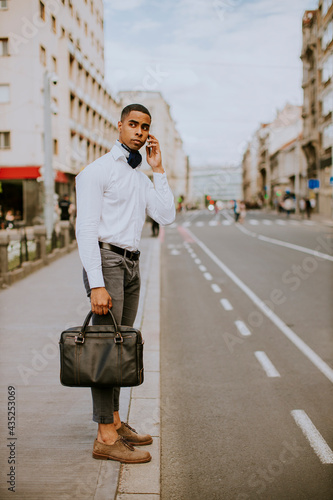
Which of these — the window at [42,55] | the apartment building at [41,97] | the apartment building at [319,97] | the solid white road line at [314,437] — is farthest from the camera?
the apartment building at [319,97]

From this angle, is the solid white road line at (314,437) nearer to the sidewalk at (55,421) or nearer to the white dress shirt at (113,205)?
the sidewalk at (55,421)

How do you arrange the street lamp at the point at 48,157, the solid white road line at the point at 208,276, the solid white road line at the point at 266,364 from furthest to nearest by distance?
the street lamp at the point at 48,157 → the solid white road line at the point at 208,276 → the solid white road line at the point at 266,364

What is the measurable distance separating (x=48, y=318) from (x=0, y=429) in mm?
3794

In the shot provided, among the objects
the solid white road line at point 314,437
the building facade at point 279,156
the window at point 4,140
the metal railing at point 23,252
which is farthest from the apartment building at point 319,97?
the solid white road line at point 314,437

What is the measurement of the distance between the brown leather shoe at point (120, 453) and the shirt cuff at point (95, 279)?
1.02 metres

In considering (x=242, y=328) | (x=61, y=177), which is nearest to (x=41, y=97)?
(x=61, y=177)

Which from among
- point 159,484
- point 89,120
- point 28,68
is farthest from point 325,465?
point 89,120

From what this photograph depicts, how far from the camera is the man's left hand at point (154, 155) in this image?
11.3 feet

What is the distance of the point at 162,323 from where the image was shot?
8.15m

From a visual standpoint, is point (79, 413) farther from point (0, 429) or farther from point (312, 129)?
point (312, 129)

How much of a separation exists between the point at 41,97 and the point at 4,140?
3.67 metres

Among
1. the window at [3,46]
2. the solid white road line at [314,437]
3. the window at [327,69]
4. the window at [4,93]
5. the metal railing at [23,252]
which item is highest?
the window at [327,69]

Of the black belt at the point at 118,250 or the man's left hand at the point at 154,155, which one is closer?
the black belt at the point at 118,250

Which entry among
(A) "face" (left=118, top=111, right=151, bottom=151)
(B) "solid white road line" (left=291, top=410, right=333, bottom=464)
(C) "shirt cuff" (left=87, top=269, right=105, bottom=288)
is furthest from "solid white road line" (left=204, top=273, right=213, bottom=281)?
(C) "shirt cuff" (left=87, top=269, right=105, bottom=288)
